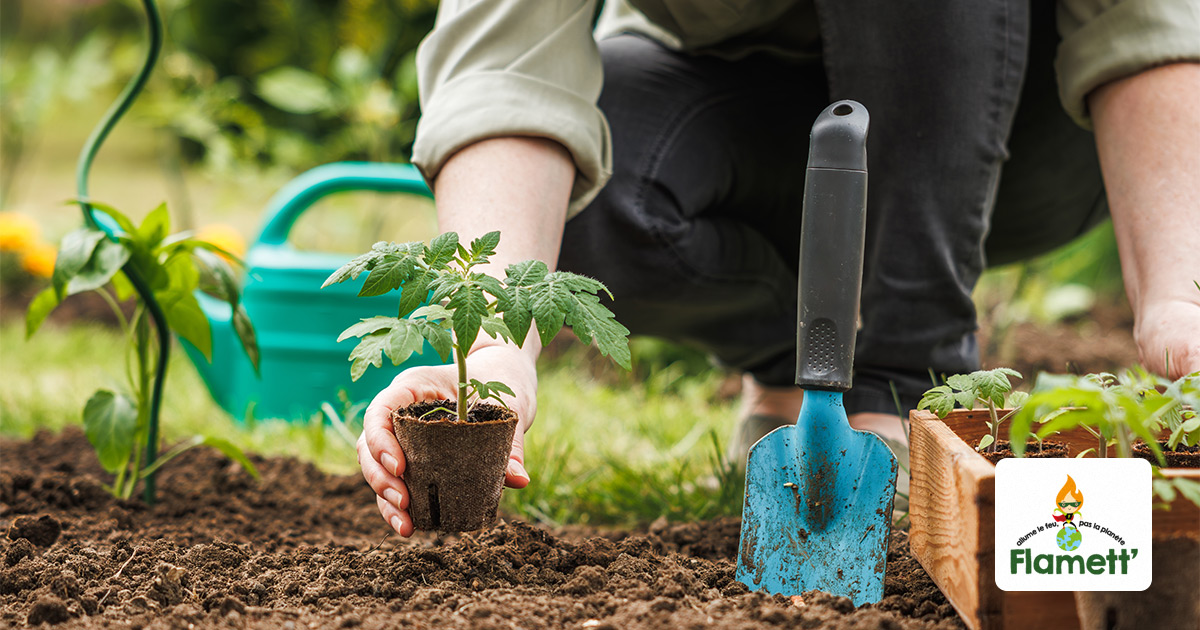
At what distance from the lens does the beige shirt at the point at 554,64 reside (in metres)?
1.34

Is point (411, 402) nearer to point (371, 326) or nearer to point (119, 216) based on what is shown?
point (371, 326)

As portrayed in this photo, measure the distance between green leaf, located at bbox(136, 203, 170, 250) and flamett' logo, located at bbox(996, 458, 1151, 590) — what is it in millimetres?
1246

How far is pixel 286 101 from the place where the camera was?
11.4ft

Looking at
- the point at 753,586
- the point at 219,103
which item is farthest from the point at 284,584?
the point at 219,103

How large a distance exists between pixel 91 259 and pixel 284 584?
63 cm

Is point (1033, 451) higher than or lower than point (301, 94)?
lower

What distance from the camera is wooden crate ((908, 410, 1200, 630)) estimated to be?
90 cm

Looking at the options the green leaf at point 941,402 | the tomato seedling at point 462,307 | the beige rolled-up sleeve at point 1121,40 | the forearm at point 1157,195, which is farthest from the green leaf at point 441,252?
the beige rolled-up sleeve at point 1121,40

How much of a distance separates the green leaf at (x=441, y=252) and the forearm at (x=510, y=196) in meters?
0.16

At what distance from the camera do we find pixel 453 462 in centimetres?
106

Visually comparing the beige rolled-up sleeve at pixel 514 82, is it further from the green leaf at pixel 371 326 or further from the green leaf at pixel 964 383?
the green leaf at pixel 964 383

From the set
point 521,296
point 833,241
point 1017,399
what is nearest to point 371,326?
point 521,296

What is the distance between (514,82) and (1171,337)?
3.04ft

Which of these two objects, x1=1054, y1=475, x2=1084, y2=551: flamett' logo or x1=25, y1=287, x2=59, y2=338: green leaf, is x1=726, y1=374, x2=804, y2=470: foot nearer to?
x1=1054, y1=475, x2=1084, y2=551: flamett' logo
